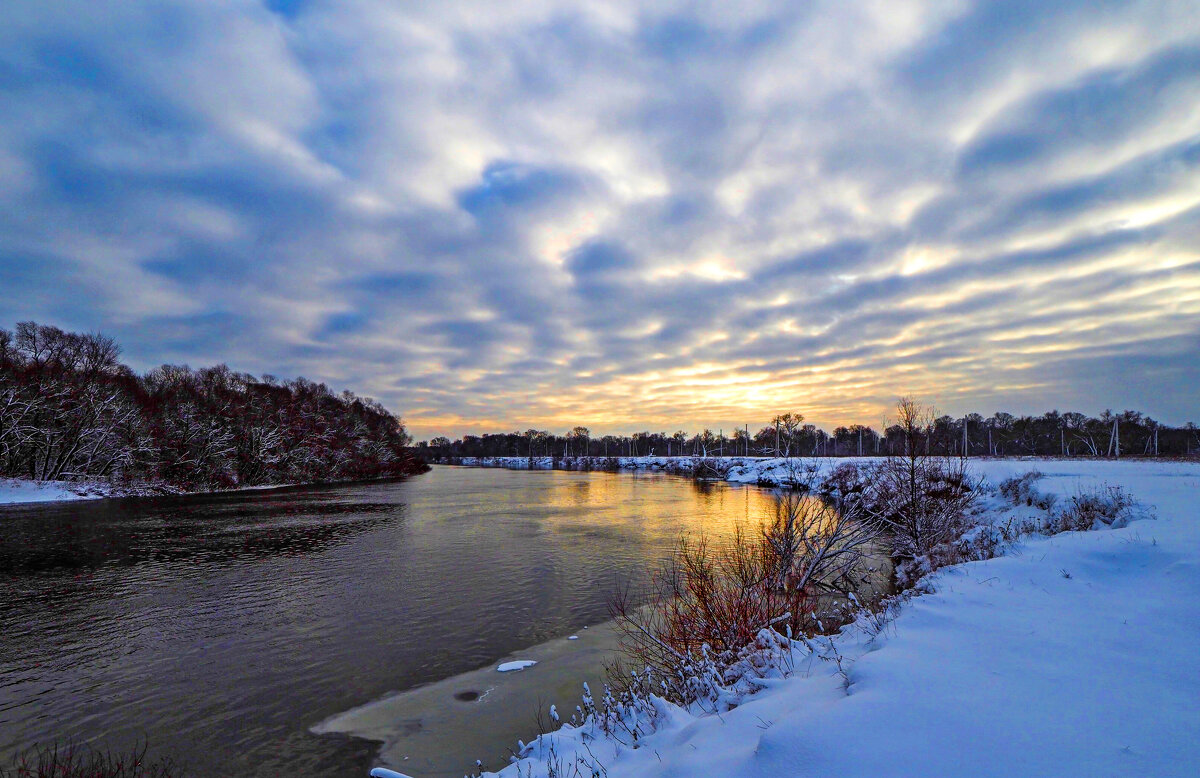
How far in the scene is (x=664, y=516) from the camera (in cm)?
3744

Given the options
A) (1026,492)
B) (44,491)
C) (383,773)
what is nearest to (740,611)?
(383,773)

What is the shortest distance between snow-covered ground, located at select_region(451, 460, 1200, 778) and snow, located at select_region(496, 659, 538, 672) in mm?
4409

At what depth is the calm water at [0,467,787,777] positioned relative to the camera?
9.41 m

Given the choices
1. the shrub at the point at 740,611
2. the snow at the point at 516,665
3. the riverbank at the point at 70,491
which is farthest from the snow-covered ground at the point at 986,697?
the riverbank at the point at 70,491

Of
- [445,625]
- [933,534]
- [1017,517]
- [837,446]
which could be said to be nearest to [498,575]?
[445,625]

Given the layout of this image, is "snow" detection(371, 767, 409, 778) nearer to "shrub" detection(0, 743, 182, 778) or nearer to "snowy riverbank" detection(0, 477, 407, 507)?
"shrub" detection(0, 743, 182, 778)

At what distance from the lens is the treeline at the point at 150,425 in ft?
160

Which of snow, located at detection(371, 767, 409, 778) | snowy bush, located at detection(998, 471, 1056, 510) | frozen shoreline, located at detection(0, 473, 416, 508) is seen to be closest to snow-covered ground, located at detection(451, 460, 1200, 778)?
snow, located at detection(371, 767, 409, 778)

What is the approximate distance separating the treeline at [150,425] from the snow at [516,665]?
57677 mm

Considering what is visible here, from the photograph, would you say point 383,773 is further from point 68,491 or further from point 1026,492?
point 68,491

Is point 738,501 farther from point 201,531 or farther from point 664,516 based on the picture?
point 201,531

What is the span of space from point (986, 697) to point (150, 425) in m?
78.0

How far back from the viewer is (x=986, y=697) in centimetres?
479

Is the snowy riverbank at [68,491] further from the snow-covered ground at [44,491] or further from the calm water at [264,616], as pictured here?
the calm water at [264,616]
